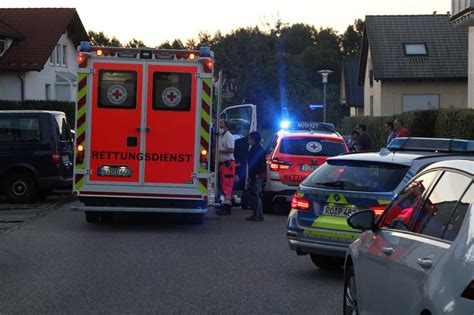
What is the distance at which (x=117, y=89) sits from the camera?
1351 cm

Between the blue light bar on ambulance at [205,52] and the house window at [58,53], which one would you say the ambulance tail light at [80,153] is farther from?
the house window at [58,53]

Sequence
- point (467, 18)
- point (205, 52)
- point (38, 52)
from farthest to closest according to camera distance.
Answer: point (38, 52)
point (467, 18)
point (205, 52)

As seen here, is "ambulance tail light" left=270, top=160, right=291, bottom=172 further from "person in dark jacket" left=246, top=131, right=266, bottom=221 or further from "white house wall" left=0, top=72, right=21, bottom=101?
"white house wall" left=0, top=72, right=21, bottom=101

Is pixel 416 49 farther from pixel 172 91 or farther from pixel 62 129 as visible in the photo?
pixel 172 91

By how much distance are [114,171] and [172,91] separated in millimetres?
1641

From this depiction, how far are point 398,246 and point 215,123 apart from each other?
1037 cm

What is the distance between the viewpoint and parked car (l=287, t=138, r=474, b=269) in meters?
8.91

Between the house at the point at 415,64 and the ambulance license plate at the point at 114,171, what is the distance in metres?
30.7

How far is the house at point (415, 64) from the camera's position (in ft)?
140

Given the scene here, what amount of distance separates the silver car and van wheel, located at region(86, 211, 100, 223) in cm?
865

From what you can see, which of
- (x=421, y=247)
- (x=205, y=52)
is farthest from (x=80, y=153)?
(x=421, y=247)

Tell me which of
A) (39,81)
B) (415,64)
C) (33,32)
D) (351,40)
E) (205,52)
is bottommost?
(205,52)

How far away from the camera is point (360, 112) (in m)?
63.1

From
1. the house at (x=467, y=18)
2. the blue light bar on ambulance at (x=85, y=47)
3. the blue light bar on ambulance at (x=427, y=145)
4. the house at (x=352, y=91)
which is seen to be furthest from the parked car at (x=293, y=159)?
the house at (x=352, y=91)
